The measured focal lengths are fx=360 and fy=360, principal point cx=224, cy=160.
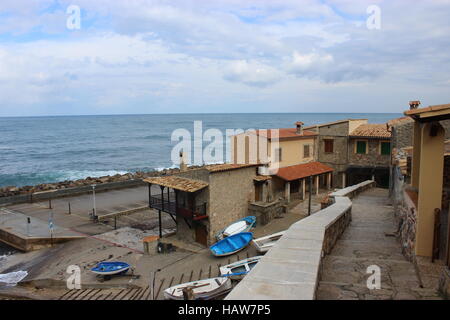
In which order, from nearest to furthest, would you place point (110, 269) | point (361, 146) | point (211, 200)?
point (110, 269) → point (211, 200) → point (361, 146)

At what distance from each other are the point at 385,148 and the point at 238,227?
691 inches

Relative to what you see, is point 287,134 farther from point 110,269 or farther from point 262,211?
point 110,269

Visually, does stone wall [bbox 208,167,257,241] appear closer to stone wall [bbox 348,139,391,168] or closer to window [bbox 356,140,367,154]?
stone wall [bbox 348,139,391,168]

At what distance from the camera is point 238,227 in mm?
22531

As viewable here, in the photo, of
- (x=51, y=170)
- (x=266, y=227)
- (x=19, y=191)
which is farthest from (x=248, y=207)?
(x=51, y=170)

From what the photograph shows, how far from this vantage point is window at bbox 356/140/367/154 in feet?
110

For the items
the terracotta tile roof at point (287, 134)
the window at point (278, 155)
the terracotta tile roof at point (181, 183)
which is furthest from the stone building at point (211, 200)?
the terracotta tile roof at point (287, 134)

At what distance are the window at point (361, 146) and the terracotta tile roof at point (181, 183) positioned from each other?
18.1 m

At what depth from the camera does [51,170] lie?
6856 cm

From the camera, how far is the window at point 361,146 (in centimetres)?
3342

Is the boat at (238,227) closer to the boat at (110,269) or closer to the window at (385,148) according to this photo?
the boat at (110,269)

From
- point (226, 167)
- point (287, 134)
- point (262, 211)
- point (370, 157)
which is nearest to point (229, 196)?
point (226, 167)
